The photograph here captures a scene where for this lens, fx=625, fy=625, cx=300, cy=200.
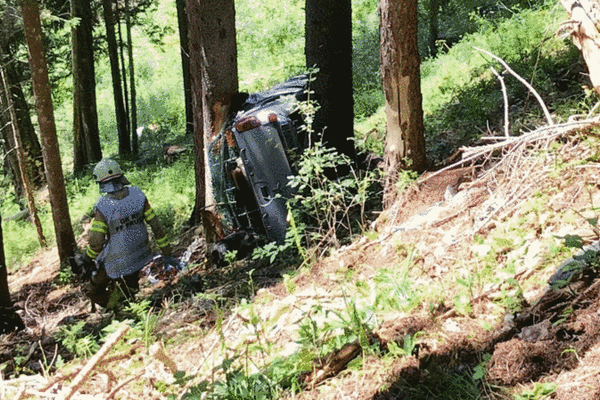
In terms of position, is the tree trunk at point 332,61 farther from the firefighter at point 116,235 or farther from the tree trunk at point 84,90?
the tree trunk at point 84,90

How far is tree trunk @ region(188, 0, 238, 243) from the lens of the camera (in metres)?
8.01

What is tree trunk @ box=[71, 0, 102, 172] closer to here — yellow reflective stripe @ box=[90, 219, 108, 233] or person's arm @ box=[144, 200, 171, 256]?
person's arm @ box=[144, 200, 171, 256]

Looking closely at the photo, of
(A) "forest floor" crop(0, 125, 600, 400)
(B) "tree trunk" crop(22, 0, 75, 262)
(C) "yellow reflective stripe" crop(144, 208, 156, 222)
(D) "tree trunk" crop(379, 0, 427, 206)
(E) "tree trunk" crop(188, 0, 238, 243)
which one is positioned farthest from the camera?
(B) "tree trunk" crop(22, 0, 75, 262)

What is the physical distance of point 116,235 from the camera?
22.7 feet

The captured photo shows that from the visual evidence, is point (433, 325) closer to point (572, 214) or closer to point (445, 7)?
point (572, 214)

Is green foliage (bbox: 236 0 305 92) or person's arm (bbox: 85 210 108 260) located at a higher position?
green foliage (bbox: 236 0 305 92)

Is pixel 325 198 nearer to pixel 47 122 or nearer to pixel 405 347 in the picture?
pixel 405 347

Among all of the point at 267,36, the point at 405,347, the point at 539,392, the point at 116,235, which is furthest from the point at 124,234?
the point at 267,36

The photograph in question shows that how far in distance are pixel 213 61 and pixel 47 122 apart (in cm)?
341

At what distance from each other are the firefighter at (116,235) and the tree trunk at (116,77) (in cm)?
1210

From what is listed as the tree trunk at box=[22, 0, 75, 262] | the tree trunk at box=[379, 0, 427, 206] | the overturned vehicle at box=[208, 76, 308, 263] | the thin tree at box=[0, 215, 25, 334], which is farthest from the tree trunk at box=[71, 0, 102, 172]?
Answer: the tree trunk at box=[379, 0, 427, 206]

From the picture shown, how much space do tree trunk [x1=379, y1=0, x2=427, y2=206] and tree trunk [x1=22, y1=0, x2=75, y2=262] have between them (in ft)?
19.6

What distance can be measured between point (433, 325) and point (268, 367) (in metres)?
1.02

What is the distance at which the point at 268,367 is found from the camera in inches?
147
